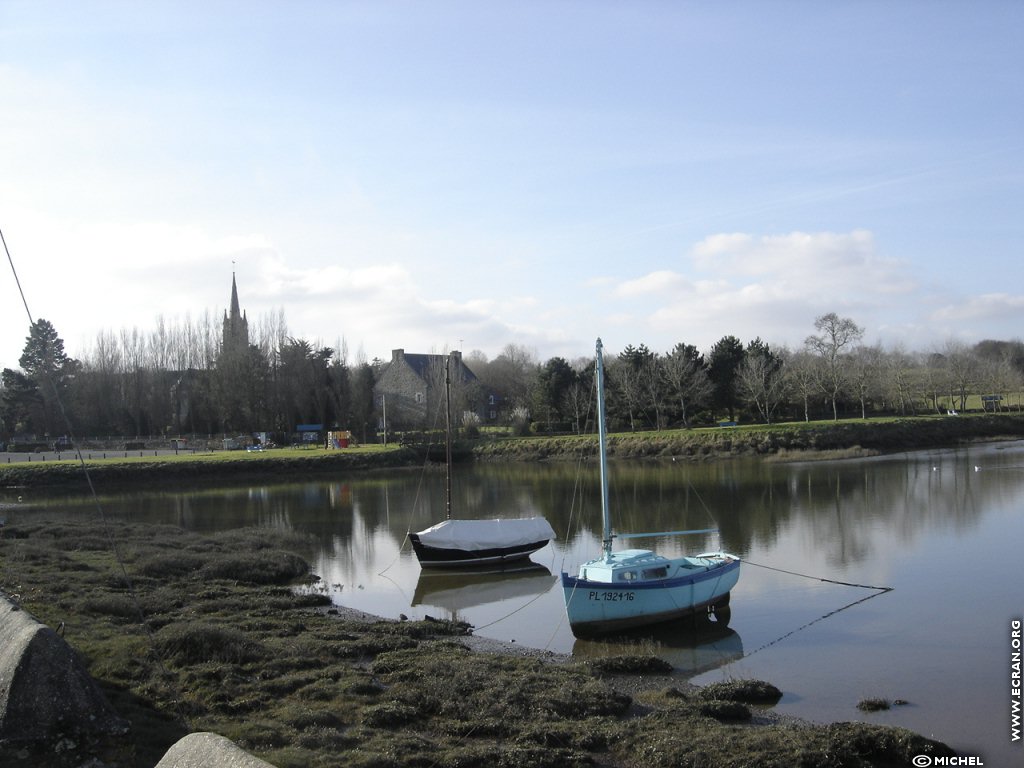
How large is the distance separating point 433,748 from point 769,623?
12.5 meters

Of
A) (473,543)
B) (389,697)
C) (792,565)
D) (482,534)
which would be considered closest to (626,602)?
(389,697)

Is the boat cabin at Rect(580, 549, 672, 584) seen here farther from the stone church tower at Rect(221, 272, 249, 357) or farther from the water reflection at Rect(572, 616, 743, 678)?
the stone church tower at Rect(221, 272, 249, 357)

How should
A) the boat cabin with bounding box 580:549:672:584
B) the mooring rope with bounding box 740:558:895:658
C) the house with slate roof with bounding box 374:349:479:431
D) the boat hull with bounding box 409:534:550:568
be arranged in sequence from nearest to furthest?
the mooring rope with bounding box 740:558:895:658 → the boat cabin with bounding box 580:549:672:584 → the boat hull with bounding box 409:534:550:568 → the house with slate roof with bounding box 374:349:479:431

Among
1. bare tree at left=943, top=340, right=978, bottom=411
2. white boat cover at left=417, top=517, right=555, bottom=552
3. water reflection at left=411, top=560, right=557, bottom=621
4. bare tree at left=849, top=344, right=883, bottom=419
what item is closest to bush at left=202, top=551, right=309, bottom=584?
water reflection at left=411, top=560, right=557, bottom=621

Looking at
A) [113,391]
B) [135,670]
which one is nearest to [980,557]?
[135,670]

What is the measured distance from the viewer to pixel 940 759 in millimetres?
10898

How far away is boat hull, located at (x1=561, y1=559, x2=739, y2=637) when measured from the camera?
1958cm

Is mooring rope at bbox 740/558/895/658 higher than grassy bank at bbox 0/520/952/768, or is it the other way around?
grassy bank at bbox 0/520/952/768

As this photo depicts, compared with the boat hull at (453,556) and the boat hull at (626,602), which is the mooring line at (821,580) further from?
the boat hull at (453,556)

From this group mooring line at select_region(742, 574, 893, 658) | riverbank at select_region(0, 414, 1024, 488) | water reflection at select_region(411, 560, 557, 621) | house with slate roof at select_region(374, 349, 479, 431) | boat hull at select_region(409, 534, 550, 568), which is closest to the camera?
mooring line at select_region(742, 574, 893, 658)

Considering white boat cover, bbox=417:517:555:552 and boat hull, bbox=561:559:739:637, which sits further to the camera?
white boat cover, bbox=417:517:555:552

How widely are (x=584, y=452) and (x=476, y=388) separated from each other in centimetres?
3005

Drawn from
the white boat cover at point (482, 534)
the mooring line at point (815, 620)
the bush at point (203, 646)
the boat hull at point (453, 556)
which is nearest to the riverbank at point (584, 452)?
the white boat cover at point (482, 534)

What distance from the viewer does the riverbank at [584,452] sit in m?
64.4
